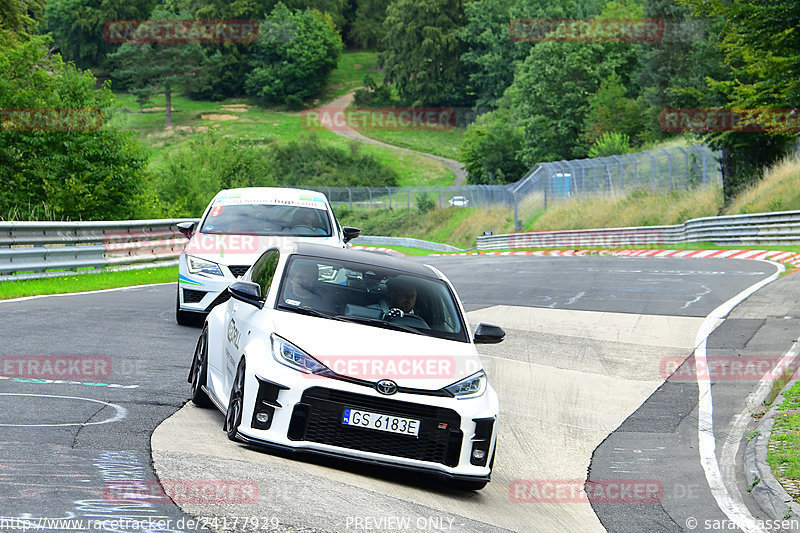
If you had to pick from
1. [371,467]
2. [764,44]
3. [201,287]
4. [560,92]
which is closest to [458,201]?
[560,92]

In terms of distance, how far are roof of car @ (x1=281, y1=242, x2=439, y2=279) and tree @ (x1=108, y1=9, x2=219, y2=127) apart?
135610 millimetres

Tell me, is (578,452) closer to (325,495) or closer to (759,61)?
(325,495)

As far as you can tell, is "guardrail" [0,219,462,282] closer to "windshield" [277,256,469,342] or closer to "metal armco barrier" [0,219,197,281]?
"metal armco barrier" [0,219,197,281]

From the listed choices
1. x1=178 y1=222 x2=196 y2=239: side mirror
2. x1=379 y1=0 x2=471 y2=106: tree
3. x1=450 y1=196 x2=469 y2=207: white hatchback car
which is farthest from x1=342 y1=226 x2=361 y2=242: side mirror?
x1=379 y1=0 x2=471 y2=106: tree

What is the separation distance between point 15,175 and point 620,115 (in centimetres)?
5717

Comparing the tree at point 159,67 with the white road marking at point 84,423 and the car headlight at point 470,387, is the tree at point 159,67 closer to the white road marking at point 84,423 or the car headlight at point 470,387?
the white road marking at point 84,423

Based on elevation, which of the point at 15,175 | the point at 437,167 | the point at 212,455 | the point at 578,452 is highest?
the point at 212,455

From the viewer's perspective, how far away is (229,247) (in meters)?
13.2

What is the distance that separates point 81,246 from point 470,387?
49.2ft

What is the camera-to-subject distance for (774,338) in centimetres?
1390

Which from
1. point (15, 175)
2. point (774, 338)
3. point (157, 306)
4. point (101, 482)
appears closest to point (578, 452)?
point (101, 482)

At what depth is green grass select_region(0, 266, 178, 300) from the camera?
1712 cm

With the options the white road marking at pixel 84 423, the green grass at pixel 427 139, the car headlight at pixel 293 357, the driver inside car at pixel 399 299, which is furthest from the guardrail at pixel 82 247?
the green grass at pixel 427 139

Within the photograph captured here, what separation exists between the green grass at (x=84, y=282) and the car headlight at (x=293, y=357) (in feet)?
34.2
